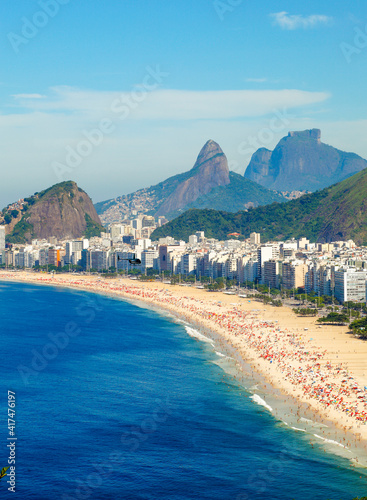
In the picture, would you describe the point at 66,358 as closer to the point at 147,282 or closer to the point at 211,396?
the point at 211,396

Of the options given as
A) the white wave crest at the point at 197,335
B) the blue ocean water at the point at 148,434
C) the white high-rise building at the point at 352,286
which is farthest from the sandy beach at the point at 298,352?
the white high-rise building at the point at 352,286

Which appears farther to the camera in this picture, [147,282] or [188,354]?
[147,282]

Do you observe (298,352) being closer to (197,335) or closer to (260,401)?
(260,401)

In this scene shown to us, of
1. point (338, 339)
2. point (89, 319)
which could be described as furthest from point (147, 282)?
point (338, 339)

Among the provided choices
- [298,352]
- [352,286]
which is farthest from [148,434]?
[352,286]

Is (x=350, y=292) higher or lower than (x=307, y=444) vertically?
higher

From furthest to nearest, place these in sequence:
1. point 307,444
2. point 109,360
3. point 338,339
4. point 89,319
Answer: point 89,319 → point 338,339 → point 109,360 → point 307,444
